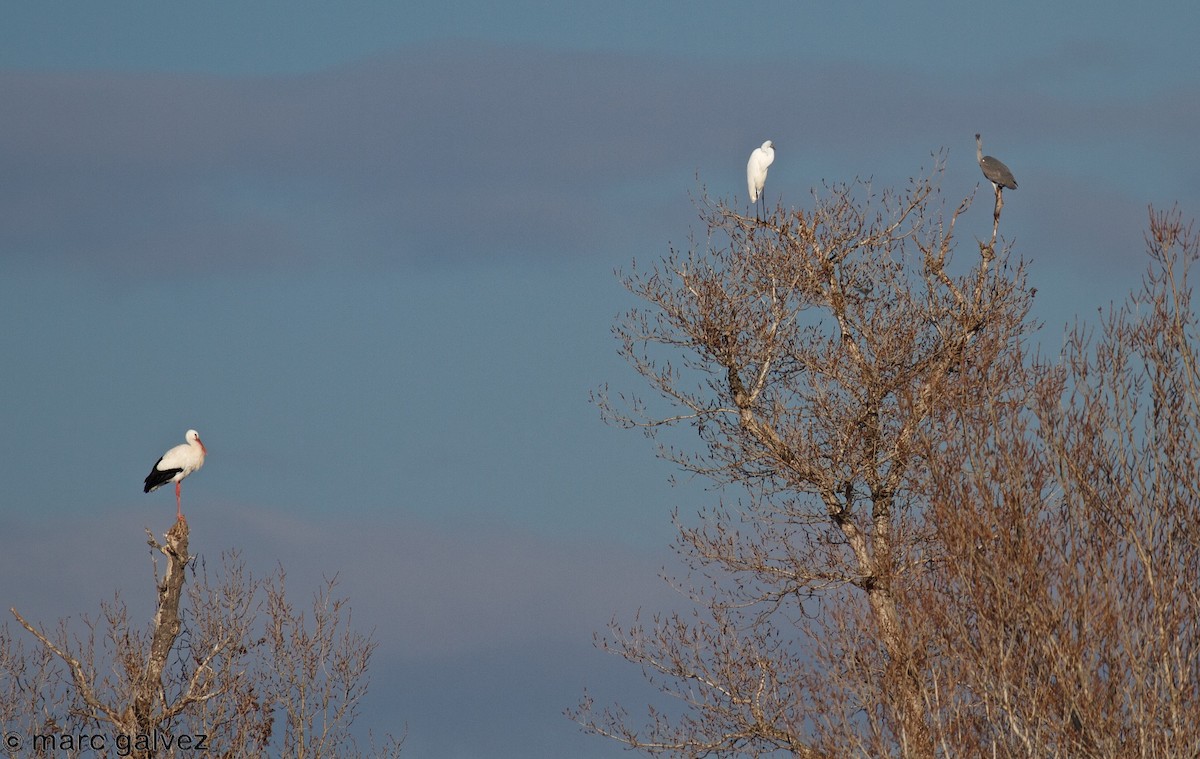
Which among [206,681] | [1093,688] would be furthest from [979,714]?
[206,681]

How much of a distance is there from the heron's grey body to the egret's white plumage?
428 centimetres

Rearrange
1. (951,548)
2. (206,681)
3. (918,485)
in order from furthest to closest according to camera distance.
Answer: (918,485) < (951,548) < (206,681)

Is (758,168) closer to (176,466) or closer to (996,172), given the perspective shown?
(996,172)

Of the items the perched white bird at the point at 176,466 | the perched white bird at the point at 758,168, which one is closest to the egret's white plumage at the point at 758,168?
the perched white bird at the point at 758,168

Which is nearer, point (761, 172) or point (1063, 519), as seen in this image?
point (1063, 519)

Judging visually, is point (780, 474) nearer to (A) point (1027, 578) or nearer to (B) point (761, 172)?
(A) point (1027, 578)

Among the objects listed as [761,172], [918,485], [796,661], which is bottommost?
[796,661]

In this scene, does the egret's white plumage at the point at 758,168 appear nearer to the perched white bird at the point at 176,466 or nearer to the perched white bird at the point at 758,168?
the perched white bird at the point at 758,168

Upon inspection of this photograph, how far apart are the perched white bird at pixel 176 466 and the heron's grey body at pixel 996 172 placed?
12.0 m

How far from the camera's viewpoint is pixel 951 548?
69.5 ft

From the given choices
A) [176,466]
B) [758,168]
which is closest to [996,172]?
[758,168]

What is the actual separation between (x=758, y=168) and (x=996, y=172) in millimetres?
5136

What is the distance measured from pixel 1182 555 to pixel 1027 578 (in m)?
2.25

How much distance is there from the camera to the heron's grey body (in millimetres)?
24984
